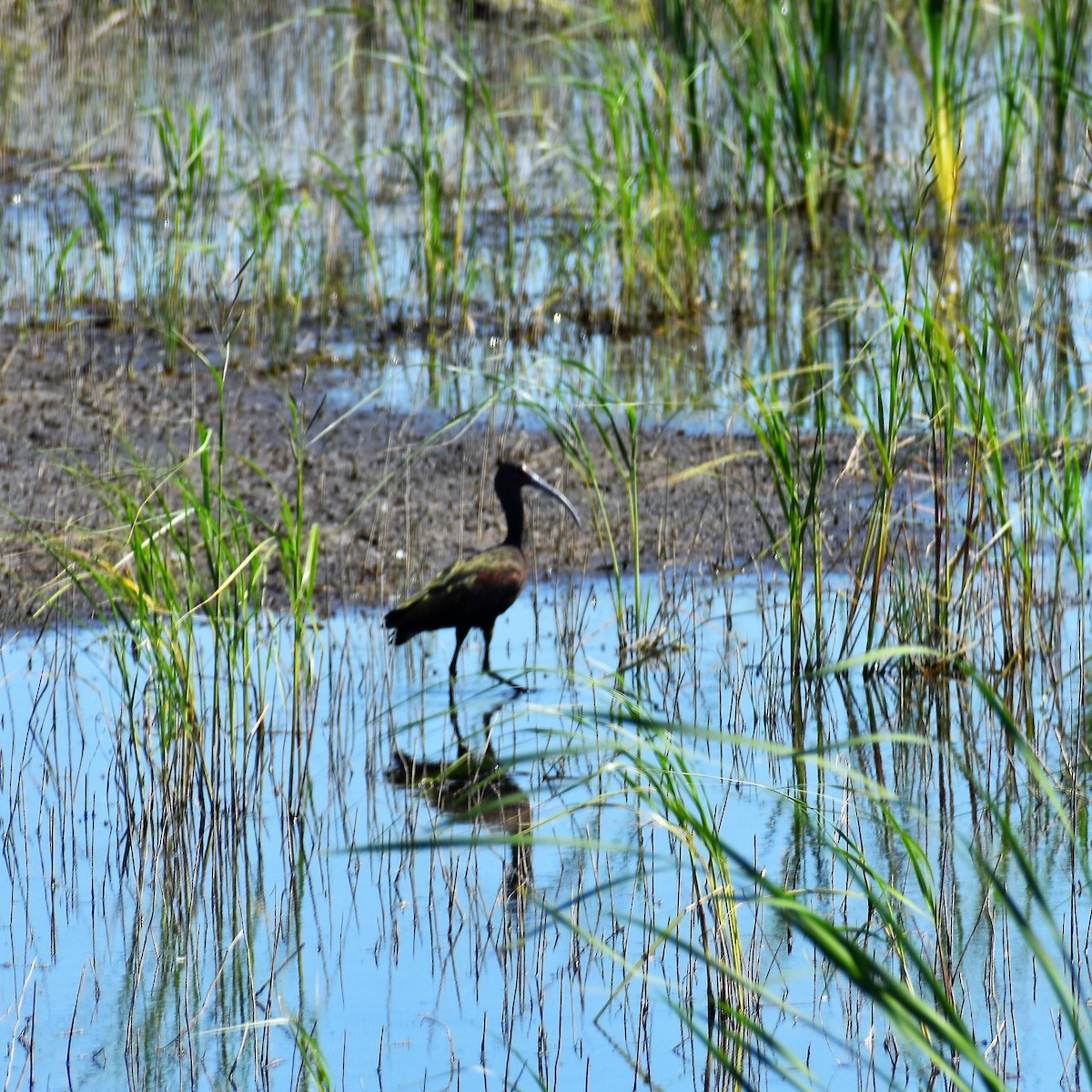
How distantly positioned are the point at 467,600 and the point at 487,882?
1.49 metres

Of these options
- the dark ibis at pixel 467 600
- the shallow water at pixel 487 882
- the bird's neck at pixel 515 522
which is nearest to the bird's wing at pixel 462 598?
the dark ibis at pixel 467 600

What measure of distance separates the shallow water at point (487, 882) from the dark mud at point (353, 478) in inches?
27.3

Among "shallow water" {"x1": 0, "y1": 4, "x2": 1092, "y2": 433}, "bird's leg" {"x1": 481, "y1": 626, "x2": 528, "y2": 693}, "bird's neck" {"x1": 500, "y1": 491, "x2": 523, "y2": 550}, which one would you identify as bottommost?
"bird's leg" {"x1": 481, "y1": 626, "x2": 528, "y2": 693}

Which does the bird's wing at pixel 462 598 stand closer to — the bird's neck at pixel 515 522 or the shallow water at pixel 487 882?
the shallow water at pixel 487 882

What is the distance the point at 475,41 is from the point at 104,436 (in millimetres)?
8618

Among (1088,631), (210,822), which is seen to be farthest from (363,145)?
(210,822)

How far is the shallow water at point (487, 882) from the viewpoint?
339cm

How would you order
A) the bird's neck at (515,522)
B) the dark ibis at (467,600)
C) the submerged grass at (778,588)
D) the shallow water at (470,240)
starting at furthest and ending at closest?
the shallow water at (470,240) → the bird's neck at (515,522) → the dark ibis at (467,600) → the submerged grass at (778,588)

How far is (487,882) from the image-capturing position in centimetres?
420

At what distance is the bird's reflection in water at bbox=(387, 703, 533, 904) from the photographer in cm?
429

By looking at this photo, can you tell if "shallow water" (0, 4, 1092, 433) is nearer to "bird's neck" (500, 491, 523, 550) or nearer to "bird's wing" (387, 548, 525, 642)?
"bird's neck" (500, 491, 523, 550)

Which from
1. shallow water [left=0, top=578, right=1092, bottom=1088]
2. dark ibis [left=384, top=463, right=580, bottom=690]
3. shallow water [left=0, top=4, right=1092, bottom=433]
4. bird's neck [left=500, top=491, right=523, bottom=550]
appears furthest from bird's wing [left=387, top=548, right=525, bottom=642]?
shallow water [left=0, top=4, right=1092, bottom=433]

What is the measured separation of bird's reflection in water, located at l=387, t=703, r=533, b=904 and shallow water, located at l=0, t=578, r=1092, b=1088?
0.02 m

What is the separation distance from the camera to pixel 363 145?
12398mm
